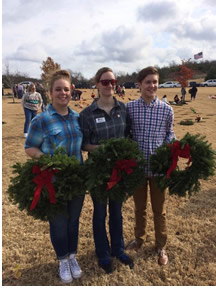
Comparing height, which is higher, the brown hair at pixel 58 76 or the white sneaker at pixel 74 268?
the brown hair at pixel 58 76

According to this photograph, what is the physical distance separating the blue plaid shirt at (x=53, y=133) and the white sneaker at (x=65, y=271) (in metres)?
1.48

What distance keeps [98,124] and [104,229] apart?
55.9 inches

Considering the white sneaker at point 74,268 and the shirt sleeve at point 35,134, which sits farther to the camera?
the white sneaker at point 74,268

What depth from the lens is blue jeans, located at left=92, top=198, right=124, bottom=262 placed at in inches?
120

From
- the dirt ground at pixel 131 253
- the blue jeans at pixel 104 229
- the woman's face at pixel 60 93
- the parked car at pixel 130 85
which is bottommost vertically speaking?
the dirt ground at pixel 131 253

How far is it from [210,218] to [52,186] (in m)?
3.09

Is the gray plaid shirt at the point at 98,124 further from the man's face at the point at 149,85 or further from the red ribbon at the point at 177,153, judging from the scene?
the red ribbon at the point at 177,153

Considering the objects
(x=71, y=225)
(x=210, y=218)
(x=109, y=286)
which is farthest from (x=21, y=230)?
(x=210, y=218)

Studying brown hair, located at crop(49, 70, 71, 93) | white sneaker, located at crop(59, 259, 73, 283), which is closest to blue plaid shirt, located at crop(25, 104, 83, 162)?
brown hair, located at crop(49, 70, 71, 93)

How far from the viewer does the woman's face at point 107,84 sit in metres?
2.74

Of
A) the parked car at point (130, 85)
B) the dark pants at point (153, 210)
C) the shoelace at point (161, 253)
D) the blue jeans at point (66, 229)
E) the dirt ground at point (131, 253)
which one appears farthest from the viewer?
the parked car at point (130, 85)

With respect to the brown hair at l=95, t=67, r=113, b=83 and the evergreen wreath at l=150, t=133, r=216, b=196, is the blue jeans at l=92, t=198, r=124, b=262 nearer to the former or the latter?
the evergreen wreath at l=150, t=133, r=216, b=196

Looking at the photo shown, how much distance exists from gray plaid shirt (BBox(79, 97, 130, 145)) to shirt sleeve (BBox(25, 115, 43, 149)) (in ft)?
1.56

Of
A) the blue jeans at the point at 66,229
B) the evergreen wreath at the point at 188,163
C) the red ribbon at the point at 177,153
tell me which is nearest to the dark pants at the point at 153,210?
the evergreen wreath at the point at 188,163
